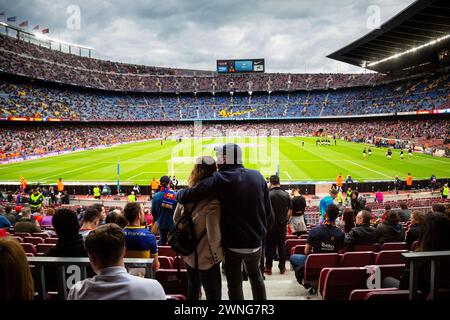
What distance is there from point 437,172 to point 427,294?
32891 millimetres

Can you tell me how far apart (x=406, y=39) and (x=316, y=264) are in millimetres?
61265

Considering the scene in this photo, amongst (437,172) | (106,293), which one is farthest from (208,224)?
(437,172)

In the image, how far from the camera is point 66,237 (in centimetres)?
436

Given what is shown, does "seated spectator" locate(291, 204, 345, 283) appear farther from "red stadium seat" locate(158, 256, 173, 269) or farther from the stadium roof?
the stadium roof

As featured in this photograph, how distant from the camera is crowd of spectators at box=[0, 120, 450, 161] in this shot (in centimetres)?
5122

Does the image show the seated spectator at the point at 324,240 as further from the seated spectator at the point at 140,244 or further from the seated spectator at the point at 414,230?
the seated spectator at the point at 140,244

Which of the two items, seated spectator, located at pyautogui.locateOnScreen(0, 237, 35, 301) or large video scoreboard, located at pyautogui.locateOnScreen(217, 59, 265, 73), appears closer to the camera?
seated spectator, located at pyautogui.locateOnScreen(0, 237, 35, 301)

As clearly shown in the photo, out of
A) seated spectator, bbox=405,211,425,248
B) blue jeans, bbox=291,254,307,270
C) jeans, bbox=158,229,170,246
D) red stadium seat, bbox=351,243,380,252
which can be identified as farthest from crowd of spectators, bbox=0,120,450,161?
seated spectator, bbox=405,211,425,248

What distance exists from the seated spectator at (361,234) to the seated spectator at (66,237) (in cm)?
469

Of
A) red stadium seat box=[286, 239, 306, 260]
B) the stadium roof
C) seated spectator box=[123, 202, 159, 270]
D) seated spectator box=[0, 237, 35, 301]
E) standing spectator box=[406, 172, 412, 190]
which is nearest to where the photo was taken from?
seated spectator box=[0, 237, 35, 301]

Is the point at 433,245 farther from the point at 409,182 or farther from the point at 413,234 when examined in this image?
the point at 409,182

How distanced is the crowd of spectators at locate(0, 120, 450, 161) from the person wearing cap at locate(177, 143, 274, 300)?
4810 centimetres

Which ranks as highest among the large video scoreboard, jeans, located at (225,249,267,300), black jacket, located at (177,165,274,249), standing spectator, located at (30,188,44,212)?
the large video scoreboard

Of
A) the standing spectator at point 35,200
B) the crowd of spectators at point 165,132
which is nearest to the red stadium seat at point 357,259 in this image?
the standing spectator at point 35,200
